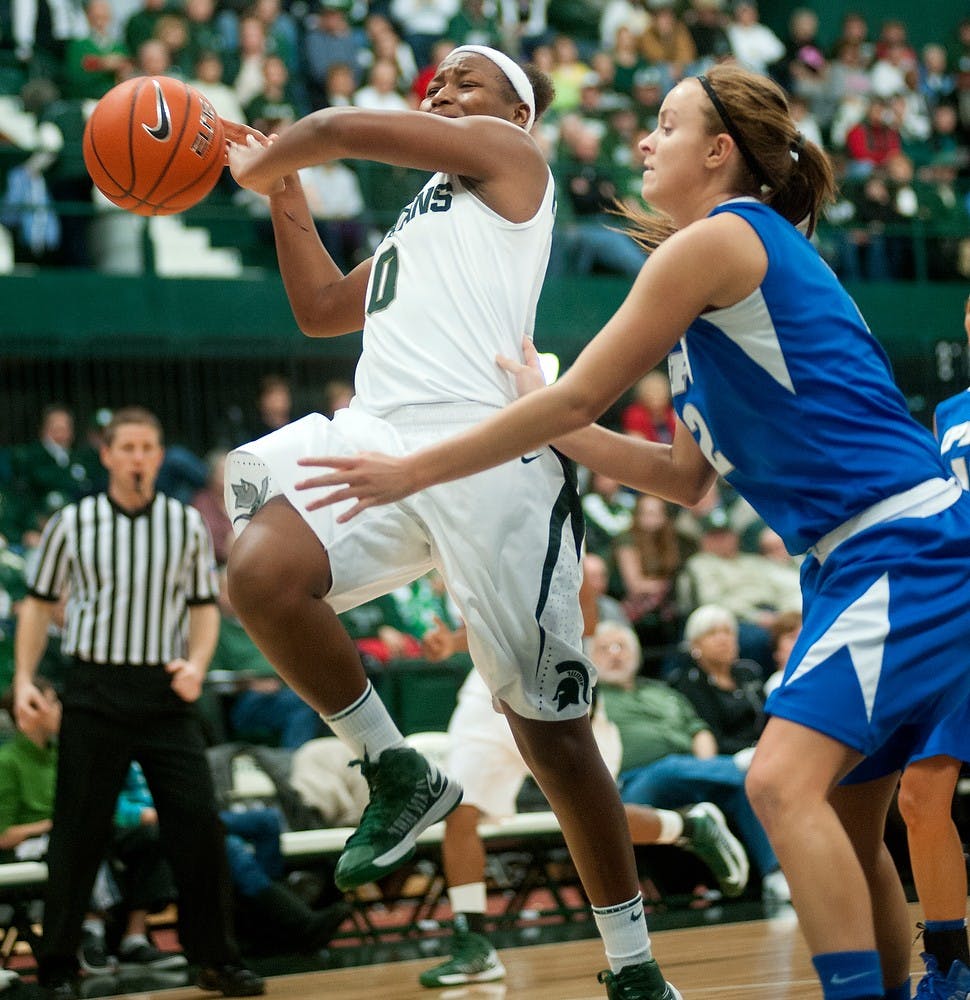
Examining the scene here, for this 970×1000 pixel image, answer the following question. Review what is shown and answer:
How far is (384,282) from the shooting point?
386 centimetres

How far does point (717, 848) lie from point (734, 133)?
446cm

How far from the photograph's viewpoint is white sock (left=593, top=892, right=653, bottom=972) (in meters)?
3.84

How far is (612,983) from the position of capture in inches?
153

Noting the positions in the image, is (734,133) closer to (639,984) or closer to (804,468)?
(804,468)

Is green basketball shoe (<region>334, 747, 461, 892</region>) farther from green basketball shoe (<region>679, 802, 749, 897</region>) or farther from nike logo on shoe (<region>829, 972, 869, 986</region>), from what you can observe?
green basketball shoe (<region>679, 802, 749, 897</region>)

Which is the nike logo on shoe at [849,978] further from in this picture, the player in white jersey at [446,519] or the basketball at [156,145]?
the basketball at [156,145]

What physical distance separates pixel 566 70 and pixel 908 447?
11478mm

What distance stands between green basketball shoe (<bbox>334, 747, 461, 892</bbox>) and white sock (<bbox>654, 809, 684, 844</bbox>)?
3429 mm

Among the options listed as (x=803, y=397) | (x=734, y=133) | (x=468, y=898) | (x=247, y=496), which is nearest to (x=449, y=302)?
(x=247, y=496)

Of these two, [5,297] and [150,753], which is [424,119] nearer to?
[150,753]

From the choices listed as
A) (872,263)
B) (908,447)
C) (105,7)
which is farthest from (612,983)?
(872,263)

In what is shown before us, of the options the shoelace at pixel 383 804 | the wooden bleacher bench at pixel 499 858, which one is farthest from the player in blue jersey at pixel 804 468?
the wooden bleacher bench at pixel 499 858

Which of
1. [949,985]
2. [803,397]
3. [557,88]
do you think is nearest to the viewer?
[803,397]

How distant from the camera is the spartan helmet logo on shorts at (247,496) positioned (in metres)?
3.64
